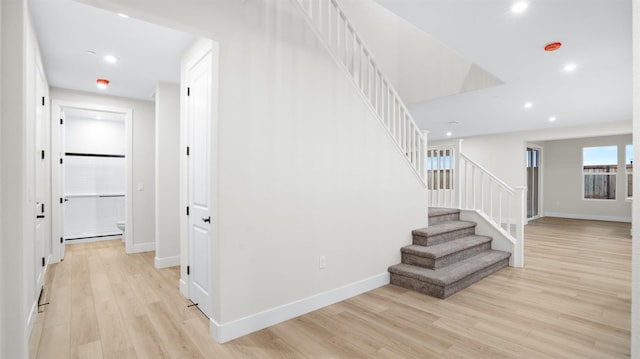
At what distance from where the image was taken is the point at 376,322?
2.66 metres

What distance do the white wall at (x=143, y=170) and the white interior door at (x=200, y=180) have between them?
2577 millimetres

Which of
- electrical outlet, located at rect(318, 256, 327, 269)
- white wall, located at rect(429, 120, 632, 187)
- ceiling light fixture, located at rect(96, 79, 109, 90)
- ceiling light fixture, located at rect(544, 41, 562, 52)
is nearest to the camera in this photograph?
electrical outlet, located at rect(318, 256, 327, 269)

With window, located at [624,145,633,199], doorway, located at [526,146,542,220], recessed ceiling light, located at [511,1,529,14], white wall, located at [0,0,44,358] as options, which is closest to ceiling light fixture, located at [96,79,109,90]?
white wall, located at [0,0,44,358]

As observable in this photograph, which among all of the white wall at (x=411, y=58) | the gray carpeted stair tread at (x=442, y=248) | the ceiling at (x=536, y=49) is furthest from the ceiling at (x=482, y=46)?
the gray carpeted stair tread at (x=442, y=248)

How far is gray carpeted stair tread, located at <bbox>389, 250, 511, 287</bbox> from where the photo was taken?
3279mm

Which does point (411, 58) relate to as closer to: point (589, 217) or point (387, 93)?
point (387, 93)

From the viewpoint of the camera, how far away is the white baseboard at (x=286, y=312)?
2.37 m

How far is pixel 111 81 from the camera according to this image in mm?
4309

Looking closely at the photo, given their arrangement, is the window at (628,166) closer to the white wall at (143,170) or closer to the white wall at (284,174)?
the white wall at (284,174)

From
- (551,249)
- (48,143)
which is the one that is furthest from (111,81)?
(551,249)

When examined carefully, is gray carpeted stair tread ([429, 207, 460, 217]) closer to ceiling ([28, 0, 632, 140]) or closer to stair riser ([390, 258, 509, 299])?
stair riser ([390, 258, 509, 299])

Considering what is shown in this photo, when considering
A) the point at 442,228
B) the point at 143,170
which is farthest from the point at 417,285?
the point at 143,170

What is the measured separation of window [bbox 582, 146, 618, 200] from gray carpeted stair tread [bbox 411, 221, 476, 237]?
7.10 meters

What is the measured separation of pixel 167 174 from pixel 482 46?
4.35m
